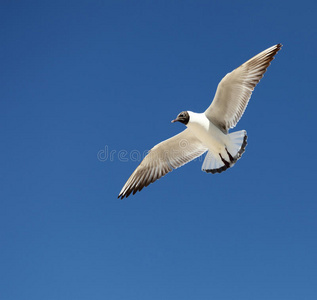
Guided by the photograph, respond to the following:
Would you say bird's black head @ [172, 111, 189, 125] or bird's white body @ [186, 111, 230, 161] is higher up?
bird's black head @ [172, 111, 189, 125]

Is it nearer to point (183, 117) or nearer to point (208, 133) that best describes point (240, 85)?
point (208, 133)

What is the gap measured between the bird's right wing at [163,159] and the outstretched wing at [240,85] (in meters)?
0.87

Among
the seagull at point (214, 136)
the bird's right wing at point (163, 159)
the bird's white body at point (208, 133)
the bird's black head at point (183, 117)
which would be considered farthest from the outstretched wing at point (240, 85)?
the bird's right wing at point (163, 159)

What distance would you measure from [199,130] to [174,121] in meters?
0.45

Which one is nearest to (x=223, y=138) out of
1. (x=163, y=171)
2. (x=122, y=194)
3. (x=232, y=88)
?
(x=232, y=88)

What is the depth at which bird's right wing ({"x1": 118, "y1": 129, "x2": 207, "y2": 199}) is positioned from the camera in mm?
6977

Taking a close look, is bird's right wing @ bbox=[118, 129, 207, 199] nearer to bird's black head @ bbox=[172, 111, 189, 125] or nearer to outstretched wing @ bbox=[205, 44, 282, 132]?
bird's black head @ bbox=[172, 111, 189, 125]

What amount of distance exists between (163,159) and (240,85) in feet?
6.47

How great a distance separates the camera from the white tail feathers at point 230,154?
6.41 m

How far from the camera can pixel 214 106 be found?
6.39 meters

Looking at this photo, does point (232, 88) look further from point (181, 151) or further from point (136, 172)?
point (136, 172)

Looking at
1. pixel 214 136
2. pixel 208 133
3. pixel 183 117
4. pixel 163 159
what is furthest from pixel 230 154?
pixel 163 159

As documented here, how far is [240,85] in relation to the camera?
6176 mm

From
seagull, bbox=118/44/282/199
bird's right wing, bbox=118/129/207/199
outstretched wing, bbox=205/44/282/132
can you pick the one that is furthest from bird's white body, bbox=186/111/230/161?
bird's right wing, bbox=118/129/207/199
